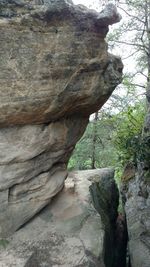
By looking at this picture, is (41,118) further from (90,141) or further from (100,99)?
(90,141)

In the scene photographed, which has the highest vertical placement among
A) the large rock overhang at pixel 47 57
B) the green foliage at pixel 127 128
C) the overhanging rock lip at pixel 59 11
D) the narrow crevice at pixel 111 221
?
the overhanging rock lip at pixel 59 11

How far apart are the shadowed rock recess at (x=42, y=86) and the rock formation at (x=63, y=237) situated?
304mm

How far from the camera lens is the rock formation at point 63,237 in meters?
7.11

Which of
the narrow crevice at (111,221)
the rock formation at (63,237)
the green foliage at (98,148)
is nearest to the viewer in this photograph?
the rock formation at (63,237)

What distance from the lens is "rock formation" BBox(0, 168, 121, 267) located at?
7.11m

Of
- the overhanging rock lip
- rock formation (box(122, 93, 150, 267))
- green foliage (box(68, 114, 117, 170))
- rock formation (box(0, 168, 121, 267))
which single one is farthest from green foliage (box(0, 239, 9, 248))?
green foliage (box(68, 114, 117, 170))

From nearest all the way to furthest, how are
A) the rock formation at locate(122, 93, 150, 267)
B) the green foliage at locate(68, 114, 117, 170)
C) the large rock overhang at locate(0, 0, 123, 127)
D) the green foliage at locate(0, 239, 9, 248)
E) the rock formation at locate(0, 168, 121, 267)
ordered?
1. the large rock overhang at locate(0, 0, 123, 127)
2. the rock formation at locate(0, 168, 121, 267)
3. the green foliage at locate(0, 239, 9, 248)
4. the rock formation at locate(122, 93, 150, 267)
5. the green foliage at locate(68, 114, 117, 170)

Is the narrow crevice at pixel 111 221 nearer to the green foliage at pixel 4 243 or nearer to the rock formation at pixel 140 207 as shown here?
the rock formation at pixel 140 207

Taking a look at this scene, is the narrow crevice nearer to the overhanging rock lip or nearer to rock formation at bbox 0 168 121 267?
rock formation at bbox 0 168 121 267

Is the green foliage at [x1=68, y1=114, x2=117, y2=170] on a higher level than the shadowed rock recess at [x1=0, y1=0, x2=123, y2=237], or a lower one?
lower

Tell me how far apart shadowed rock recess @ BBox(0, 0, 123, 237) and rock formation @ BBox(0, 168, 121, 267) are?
304mm

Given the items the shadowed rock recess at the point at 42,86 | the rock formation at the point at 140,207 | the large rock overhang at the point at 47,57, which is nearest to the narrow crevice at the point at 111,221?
the rock formation at the point at 140,207

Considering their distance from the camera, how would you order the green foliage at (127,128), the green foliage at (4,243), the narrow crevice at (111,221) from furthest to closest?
the green foliage at (127,128), the narrow crevice at (111,221), the green foliage at (4,243)

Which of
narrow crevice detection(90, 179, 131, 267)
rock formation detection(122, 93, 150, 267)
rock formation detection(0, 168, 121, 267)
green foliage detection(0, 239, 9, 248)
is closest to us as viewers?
rock formation detection(0, 168, 121, 267)
